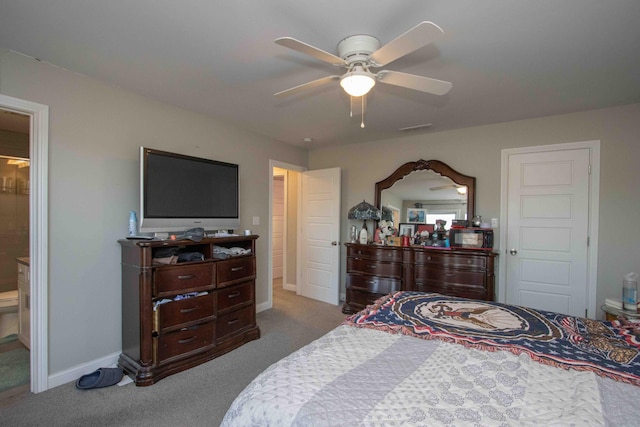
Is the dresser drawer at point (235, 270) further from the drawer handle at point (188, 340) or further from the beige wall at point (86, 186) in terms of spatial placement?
the beige wall at point (86, 186)

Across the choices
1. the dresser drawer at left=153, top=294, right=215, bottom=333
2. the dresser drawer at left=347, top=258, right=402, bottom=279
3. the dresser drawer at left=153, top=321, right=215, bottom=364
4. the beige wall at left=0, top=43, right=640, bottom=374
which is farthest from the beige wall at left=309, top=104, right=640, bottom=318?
the dresser drawer at left=153, top=321, right=215, bottom=364

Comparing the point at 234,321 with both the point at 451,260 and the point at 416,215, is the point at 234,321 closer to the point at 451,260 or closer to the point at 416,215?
the point at 451,260

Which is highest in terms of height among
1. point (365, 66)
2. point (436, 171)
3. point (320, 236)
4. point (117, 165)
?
point (365, 66)

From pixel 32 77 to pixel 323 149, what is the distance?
3458mm

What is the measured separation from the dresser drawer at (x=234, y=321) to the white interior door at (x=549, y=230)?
299 centimetres

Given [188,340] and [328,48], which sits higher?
[328,48]

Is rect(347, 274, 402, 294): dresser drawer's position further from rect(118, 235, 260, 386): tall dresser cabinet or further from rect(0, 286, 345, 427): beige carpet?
rect(118, 235, 260, 386): tall dresser cabinet

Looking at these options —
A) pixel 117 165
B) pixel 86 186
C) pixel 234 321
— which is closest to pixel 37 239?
pixel 86 186

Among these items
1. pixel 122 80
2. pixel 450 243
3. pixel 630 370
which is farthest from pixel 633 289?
pixel 122 80

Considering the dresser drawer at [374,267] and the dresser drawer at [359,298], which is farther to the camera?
the dresser drawer at [359,298]

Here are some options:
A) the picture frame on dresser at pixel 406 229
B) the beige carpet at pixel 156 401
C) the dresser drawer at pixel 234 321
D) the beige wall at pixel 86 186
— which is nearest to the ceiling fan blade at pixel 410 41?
the beige wall at pixel 86 186

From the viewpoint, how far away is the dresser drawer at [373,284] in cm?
373

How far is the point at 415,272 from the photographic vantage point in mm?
3605

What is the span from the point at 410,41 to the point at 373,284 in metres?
3.03
